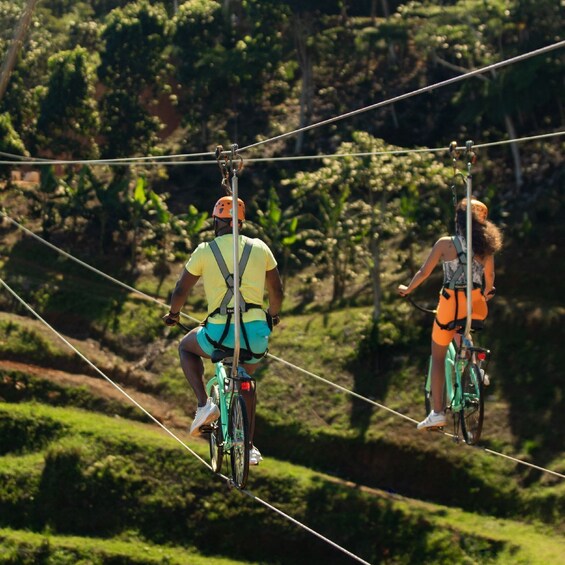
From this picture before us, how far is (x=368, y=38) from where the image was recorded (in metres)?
34.0

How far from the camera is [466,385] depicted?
36.8ft

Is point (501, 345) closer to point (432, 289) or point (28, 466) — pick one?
point (432, 289)

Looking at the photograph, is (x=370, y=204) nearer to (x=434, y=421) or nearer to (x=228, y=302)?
(x=434, y=421)

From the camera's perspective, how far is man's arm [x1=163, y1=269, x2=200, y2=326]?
9969 millimetres

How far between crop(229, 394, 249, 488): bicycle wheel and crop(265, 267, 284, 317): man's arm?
893 mm

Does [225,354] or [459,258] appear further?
[459,258]

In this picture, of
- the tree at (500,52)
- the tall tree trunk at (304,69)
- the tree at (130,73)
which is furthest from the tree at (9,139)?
the tree at (500,52)

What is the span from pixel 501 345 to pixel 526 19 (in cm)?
909

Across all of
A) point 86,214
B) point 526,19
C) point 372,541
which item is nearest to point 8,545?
point 372,541

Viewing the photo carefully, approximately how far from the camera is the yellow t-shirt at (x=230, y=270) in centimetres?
978

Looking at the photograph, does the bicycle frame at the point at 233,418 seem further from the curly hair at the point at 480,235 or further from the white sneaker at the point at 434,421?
the curly hair at the point at 480,235

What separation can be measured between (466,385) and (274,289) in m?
2.16

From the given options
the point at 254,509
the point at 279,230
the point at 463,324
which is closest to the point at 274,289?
the point at 463,324

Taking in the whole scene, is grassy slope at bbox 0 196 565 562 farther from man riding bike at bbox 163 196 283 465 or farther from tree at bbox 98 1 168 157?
man riding bike at bbox 163 196 283 465
